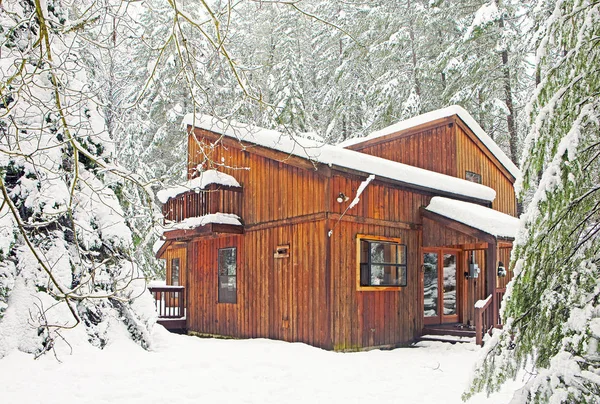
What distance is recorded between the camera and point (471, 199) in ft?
44.5

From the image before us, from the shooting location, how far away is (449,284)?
41.8ft

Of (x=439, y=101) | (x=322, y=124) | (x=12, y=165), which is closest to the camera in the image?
(x=12, y=165)

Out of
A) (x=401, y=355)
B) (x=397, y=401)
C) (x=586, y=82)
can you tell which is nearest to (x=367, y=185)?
(x=401, y=355)

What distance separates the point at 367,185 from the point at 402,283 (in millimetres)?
2293

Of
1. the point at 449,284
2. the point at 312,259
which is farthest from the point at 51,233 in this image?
the point at 449,284

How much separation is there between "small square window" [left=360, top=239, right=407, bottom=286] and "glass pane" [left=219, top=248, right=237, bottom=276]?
3.47 metres

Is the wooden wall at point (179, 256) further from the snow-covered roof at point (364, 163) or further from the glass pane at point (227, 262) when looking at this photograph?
the snow-covered roof at point (364, 163)

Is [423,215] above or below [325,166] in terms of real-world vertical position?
below

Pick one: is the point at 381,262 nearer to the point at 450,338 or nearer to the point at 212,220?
the point at 450,338

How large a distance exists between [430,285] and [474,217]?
86.5 inches

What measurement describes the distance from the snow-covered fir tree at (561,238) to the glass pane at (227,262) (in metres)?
9.29

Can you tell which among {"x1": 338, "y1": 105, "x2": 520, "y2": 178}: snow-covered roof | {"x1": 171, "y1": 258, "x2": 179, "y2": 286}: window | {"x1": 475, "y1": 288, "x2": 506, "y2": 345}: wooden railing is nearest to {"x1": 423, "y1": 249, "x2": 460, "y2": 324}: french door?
{"x1": 475, "y1": 288, "x2": 506, "y2": 345}: wooden railing

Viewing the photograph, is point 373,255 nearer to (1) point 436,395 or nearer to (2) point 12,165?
(1) point 436,395

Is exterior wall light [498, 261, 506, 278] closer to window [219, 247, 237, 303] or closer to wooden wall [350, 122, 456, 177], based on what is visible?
wooden wall [350, 122, 456, 177]
